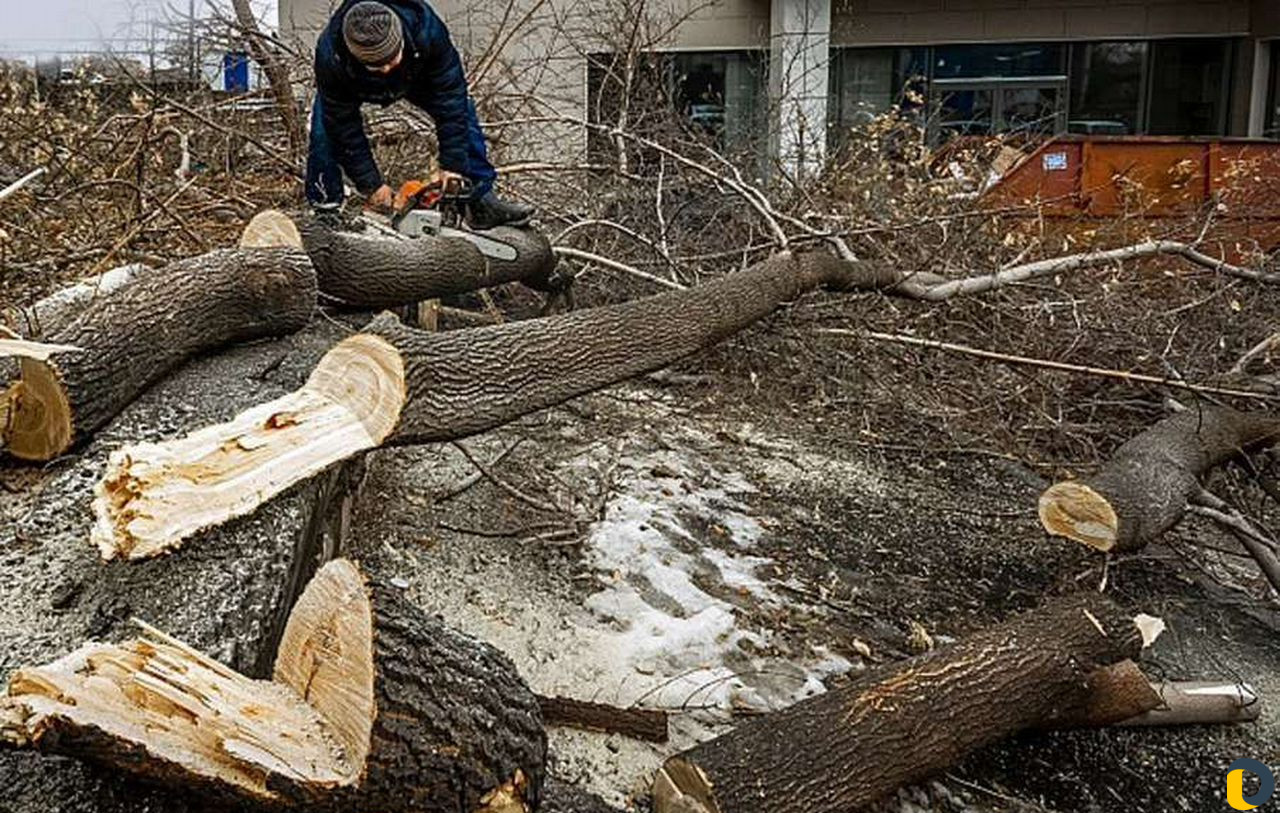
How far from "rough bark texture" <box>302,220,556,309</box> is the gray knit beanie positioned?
71 centimetres

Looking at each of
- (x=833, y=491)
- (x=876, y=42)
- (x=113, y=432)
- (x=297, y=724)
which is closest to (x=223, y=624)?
(x=297, y=724)

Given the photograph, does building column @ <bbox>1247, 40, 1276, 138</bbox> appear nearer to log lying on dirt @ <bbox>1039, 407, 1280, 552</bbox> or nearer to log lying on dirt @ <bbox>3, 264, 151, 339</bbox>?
log lying on dirt @ <bbox>1039, 407, 1280, 552</bbox>

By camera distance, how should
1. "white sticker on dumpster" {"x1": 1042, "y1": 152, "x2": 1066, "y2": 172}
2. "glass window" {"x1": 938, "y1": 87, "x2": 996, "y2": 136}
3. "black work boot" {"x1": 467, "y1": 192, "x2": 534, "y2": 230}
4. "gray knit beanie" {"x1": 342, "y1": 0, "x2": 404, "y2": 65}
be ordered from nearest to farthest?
"gray knit beanie" {"x1": 342, "y1": 0, "x2": 404, "y2": 65}, "black work boot" {"x1": 467, "y1": 192, "x2": 534, "y2": 230}, "white sticker on dumpster" {"x1": 1042, "y1": 152, "x2": 1066, "y2": 172}, "glass window" {"x1": 938, "y1": 87, "x2": 996, "y2": 136}

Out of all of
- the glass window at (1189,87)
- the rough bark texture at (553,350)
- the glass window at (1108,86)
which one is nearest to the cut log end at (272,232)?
the rough bark texture at (553,350)

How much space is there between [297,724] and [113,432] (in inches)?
43.6

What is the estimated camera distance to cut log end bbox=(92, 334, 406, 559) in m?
2.02

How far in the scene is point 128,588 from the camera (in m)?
1.97

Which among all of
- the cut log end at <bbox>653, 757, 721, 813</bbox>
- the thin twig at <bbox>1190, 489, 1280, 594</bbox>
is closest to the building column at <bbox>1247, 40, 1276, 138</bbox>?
the thin twig at <bbox>1190, 489, 1280, 594</bbox>

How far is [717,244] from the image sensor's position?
5.95 m

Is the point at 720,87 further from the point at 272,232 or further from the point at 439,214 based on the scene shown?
the point at 272,232

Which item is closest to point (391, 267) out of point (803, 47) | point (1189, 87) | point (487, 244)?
point (487, 244)

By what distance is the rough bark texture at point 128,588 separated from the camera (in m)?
1.61

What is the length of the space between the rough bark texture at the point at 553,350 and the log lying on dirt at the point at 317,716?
2.65ft

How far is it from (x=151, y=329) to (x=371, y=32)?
1849 millimetres
